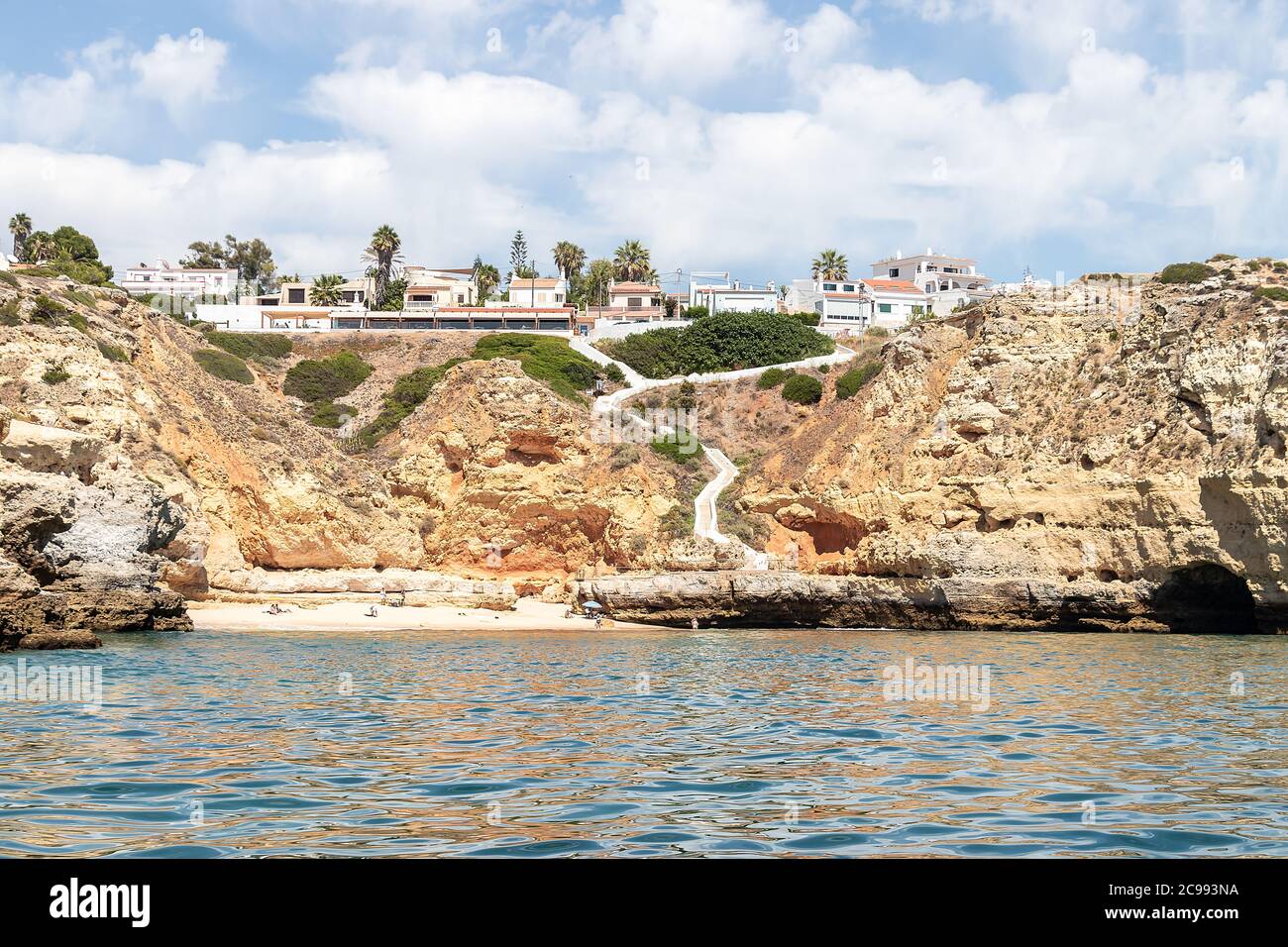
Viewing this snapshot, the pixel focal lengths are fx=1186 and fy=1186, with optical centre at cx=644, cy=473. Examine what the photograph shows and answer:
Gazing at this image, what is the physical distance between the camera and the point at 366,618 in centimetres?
3956

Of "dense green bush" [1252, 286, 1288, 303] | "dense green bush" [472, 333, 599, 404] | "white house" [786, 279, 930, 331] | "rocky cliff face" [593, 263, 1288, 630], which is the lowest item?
"rocky cliff face" [593, 263, 1288, 630]

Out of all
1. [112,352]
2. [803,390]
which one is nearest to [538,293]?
[803,390]

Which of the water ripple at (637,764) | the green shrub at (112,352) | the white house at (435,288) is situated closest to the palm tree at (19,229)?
the white house at (435,288)

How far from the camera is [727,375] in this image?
75500 mm

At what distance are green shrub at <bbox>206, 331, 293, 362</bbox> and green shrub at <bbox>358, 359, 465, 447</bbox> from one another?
10.0m

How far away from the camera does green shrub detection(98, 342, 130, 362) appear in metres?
47.4

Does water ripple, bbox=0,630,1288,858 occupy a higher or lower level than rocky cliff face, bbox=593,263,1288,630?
lower

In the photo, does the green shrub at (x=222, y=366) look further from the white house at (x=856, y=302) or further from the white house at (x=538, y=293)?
the white house at (x=856, y=302)

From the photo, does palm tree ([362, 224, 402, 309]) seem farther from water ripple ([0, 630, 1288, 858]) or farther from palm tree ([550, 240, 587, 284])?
water ripple ([0, 630, 1288, 858])

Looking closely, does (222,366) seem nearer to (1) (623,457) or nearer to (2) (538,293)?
(1) (623,457)

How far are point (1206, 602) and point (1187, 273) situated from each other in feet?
61.2

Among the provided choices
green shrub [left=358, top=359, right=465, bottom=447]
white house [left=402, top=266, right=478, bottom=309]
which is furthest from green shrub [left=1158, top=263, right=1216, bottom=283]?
white house [left=402, top=266, right=478, bottom=309]

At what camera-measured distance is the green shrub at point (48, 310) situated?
4684 cm

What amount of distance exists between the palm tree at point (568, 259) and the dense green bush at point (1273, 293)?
80444 mm
